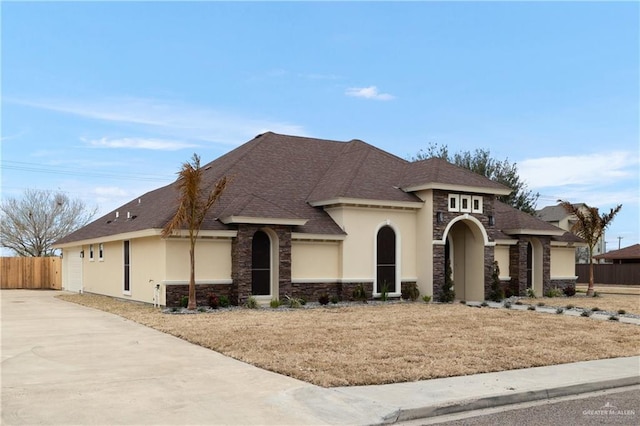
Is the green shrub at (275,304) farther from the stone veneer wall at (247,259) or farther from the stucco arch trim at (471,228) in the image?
the stucco arch trim at (471,228)

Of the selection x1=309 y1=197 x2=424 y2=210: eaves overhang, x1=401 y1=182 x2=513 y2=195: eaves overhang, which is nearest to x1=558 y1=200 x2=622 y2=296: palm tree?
x1=401 y1=182 x2=513 y2=195: eaves overhang

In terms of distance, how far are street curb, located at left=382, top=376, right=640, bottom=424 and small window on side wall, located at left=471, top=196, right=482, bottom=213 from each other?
51.7 feet

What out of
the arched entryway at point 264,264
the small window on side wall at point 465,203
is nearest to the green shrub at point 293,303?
the arched entryway at point 264,264

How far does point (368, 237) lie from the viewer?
24.7 m

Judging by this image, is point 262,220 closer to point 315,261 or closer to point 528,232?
point 315,261

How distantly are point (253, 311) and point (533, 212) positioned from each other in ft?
120

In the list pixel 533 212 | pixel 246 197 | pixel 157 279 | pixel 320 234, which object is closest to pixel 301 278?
pixel 320 234

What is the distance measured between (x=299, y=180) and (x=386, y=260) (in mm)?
5219

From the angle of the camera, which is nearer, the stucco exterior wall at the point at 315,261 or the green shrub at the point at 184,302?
the green shrub at the point at 184,302

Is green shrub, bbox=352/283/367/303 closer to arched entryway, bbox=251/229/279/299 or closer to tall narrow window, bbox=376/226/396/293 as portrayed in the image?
tall narrow window, bbox=376/226/396/293

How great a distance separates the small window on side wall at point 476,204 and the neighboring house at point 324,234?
0.16 feet

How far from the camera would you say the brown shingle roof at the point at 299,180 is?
23.0 m

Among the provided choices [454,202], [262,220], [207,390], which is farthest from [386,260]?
[207,390]

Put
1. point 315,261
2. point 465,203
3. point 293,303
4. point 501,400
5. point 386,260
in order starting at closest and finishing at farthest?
point 501,400 → point 293,303 → point 315,261 → point 386,260 → point 465,203
